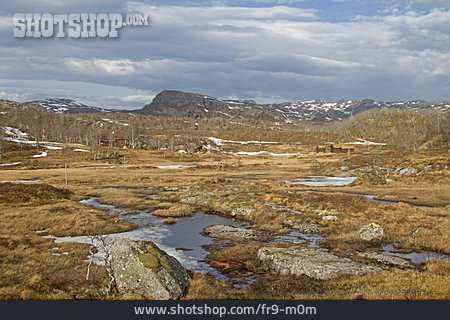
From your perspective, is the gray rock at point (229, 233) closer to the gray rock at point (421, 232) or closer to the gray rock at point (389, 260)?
the gray rock at point (389, 260)

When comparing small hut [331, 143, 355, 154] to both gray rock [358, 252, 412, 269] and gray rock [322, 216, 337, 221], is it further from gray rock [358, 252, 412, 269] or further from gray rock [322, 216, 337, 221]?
gray rock [358, 252, 412, 269]

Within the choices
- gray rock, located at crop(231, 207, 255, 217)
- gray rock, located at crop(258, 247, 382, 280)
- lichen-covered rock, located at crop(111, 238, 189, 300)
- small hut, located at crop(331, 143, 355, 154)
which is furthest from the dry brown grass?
small hut, located at crop(331, 143, 355, 154)

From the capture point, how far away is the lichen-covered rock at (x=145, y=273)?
59.0 feet

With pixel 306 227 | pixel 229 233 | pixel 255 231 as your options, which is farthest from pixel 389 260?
pixel 229 233

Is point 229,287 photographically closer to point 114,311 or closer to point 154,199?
point 114,311

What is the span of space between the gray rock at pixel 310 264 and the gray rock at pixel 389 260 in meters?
2.14

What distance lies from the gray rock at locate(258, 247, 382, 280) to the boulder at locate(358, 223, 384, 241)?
6.69 metres

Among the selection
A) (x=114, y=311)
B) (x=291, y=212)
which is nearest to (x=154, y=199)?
(x=291, y=212)

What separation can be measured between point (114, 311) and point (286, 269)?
39.1 ft

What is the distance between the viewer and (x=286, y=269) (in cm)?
2394

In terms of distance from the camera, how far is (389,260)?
25844 mm

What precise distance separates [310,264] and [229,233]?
13.2 m

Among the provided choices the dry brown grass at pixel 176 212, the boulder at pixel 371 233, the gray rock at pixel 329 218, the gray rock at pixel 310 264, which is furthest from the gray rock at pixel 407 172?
the gray rock at pixel 310 264

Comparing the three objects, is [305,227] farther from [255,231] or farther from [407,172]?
[407,172]
